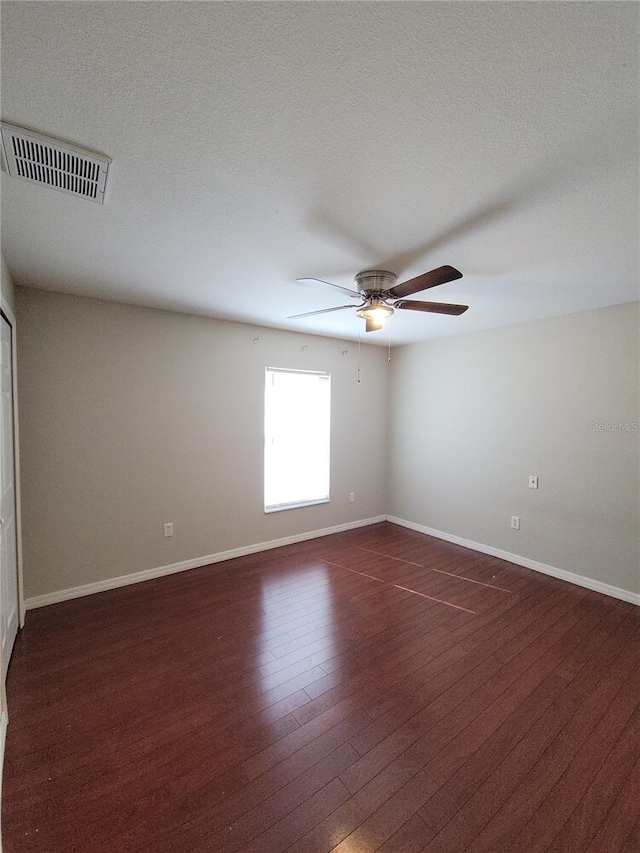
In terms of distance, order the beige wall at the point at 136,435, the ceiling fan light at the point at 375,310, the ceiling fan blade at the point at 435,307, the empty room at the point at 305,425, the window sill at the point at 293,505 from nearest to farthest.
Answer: the empty room at the point at 305,425, the ceiling fan blade at the point at 435,307, the ceiling fan light at the point at 375,310, the beige wall at the point at 136,435, the window sill at the point at 293,505

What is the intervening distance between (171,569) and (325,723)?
214cm

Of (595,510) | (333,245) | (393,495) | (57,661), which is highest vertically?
(333,245)

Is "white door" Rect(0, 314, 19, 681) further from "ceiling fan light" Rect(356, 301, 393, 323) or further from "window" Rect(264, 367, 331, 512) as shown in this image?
"ceiling fan light" Rect(356, 301, 393, 323)

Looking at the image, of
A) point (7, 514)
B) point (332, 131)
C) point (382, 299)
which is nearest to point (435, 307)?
point (382, 299)

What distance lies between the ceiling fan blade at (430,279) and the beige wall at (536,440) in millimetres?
2104

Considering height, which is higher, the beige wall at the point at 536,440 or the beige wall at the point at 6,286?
the beige wall at the point at 6,286

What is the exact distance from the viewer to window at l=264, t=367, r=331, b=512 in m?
3.99

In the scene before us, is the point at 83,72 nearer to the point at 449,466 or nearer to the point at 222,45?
the point at 222,45

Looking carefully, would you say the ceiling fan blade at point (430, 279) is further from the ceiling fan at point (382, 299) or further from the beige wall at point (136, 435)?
the beige wall at point (136, 435)

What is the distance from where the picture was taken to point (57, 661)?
7.07ft

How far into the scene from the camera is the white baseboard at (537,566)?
2967mm

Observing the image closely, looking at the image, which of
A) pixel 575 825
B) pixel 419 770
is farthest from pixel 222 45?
pixel 575 825

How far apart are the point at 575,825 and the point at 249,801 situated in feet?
4.10

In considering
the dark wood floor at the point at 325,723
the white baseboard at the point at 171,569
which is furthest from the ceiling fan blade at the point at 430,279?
the white baseboard at the point at 171,569
